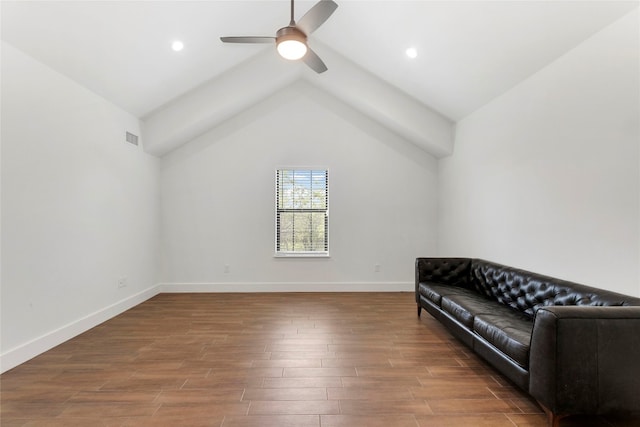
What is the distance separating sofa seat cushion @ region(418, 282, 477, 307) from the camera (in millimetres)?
3482

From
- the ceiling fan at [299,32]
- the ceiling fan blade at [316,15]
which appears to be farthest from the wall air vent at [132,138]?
the ceiling fan blade at [316,15]

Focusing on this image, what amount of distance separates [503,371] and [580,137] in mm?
2012

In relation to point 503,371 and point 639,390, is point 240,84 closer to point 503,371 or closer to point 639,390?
point 503,371

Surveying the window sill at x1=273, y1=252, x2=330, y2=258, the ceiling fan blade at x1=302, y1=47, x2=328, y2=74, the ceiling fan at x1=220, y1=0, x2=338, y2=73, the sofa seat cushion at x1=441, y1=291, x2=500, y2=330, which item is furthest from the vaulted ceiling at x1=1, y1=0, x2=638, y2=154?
the window sill at x1=273, y1=252, x2=330, y2=258

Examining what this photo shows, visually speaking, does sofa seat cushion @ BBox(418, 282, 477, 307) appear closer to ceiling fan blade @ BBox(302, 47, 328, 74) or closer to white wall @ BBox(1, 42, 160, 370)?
ceiling fan blade @ BBox(302, 47, 328, 74)

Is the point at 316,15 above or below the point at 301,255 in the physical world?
above

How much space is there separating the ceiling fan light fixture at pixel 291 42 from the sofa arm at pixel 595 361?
2.62m

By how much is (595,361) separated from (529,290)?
1.15 meters

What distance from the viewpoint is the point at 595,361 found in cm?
181

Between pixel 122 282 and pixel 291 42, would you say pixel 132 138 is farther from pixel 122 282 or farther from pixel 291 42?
pixel 291 42

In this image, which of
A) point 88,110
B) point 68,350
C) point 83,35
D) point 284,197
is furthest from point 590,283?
point 88,110

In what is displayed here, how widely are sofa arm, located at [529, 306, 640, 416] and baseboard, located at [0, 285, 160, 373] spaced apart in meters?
4.05

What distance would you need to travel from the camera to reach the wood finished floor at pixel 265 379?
6.74 feet

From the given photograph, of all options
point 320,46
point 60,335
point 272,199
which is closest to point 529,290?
point 272,199
